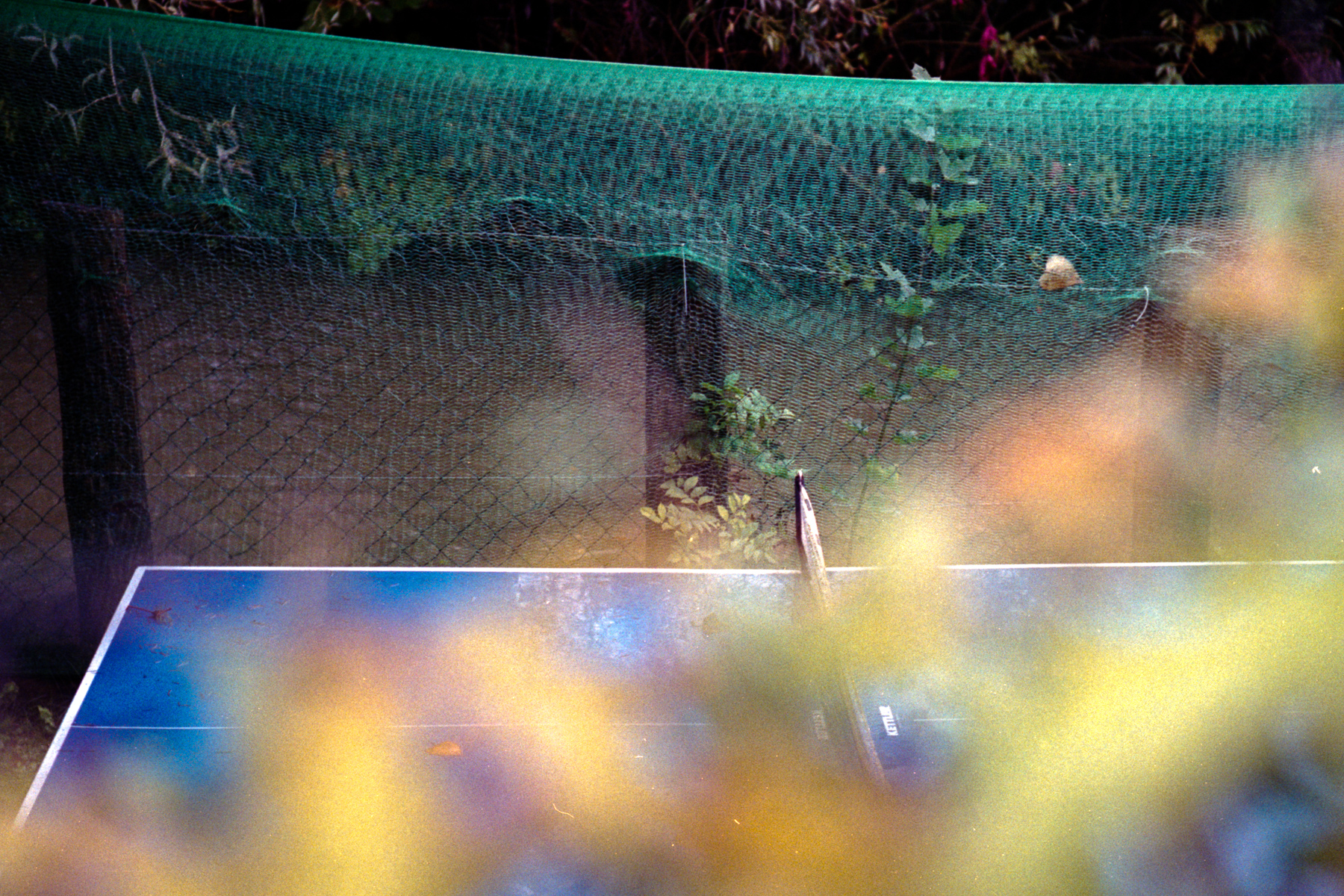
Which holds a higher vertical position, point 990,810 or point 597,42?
point 597,42

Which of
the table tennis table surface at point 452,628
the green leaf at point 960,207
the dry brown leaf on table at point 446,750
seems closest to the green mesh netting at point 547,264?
the green leaf at point 960,207

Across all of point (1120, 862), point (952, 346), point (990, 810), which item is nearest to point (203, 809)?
point (990, 810)

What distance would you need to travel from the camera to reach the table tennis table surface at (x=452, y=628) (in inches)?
63.4

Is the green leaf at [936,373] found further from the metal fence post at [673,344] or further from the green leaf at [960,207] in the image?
the metal fence post at [673,344]

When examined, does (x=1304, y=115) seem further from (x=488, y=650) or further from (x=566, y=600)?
(x=488, y=650)

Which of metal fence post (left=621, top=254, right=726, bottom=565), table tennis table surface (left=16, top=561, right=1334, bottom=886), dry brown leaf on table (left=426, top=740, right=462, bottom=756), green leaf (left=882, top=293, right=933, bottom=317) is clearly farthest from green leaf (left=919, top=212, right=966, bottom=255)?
dry brown leaf on table (left=426, top=740, right=462, bottom=756)

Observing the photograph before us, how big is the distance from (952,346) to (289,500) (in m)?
2.06

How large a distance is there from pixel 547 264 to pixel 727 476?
80cm

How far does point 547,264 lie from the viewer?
2.93m

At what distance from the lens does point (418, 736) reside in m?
1.63

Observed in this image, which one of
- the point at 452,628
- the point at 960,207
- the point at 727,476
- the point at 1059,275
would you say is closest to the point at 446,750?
the point at 452,628

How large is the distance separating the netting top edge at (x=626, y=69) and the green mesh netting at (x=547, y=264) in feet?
0.04

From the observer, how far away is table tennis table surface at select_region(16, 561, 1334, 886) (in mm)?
1610

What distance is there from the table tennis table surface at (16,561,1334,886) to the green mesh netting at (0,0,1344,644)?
3.22ft
